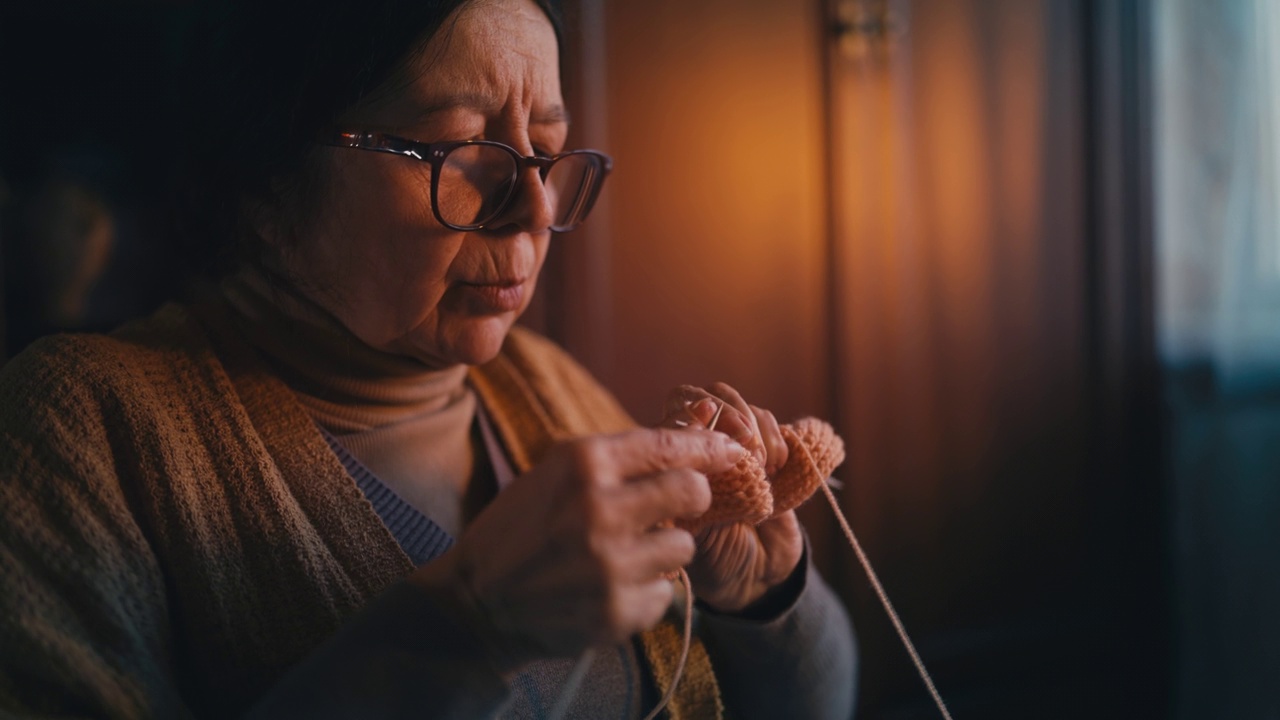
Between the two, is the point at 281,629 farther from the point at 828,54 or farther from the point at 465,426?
the point at 828,54

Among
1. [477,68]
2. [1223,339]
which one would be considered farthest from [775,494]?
[1223,339]

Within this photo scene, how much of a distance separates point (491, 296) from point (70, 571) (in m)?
0.39

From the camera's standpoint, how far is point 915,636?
1.58 meters

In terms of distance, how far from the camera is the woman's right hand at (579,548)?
53cm

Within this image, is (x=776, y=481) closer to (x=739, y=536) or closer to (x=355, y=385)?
Result: (x=739, y=536)

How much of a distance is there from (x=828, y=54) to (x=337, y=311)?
3.52 feet

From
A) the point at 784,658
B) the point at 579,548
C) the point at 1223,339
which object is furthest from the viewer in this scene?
the point at 1223,339

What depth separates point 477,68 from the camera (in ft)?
2.37

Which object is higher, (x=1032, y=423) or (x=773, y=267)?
(x=773, y=267)

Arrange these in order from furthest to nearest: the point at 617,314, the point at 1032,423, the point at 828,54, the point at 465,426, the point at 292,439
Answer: the point at 1032,423 → the point at 828,54 → the point at 617,314 → the point at 465,426 → the point at 292,439

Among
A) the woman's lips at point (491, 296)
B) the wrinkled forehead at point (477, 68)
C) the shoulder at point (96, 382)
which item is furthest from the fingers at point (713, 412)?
the shoulder at point (96, 382)

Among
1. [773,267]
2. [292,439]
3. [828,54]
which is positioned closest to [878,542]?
[773,267]

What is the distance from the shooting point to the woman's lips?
781mm

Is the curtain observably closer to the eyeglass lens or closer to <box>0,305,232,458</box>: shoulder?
the eyeglass lens
